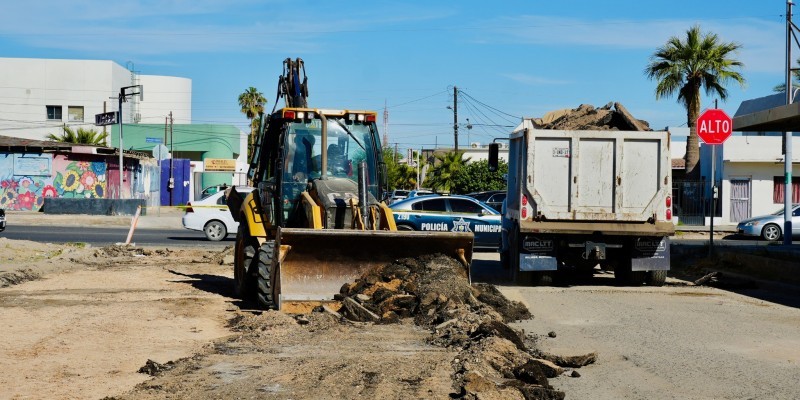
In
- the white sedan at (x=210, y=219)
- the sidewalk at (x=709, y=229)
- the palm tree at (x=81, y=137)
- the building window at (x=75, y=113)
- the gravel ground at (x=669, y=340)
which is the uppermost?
the building window at (x=75, y=113)

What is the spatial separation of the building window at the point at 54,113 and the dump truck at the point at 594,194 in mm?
62832

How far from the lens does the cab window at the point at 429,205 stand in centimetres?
2456

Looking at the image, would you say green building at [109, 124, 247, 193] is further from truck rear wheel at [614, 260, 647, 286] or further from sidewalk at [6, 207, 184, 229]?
truck rear wheel at [614, 260, 647, 286]

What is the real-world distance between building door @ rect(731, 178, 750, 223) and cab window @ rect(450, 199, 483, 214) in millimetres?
24365

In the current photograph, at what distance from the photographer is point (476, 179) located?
59875mm

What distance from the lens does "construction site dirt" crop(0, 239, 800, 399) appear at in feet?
25.5

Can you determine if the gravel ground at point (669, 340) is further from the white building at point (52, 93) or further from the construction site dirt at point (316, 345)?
the white building at point (52, 93)

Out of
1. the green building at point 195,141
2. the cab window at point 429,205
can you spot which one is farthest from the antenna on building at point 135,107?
the cab window at point 429,205

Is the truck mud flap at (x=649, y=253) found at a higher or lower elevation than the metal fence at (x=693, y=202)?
lower

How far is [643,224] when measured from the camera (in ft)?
53.8

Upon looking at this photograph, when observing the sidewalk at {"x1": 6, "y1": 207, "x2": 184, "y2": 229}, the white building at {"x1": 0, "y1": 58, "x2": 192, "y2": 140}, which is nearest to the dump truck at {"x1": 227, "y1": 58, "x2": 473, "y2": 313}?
the sidewalk at {"x1": 6, "y1": 207, "x2": 184, "y2": 229}

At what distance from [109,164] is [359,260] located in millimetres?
39742

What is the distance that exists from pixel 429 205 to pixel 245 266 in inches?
434

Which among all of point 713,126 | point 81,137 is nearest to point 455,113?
point 81,137
